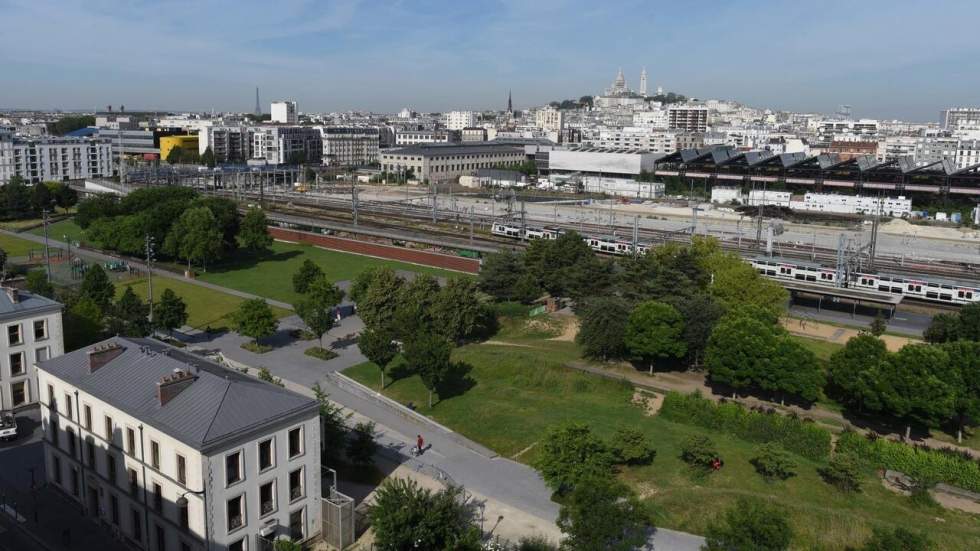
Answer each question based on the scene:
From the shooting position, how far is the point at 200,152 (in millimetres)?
130875

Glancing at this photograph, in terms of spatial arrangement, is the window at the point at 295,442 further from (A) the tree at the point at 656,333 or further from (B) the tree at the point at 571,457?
(A) the tree at the point at 656,333

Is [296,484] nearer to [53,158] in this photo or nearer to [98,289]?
[98,289]

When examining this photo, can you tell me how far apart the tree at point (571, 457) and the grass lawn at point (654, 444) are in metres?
1.72

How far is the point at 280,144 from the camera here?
438ft

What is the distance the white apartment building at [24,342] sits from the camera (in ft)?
81.9

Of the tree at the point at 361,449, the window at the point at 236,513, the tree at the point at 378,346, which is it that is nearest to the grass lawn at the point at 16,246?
the tree at the point at 378,346

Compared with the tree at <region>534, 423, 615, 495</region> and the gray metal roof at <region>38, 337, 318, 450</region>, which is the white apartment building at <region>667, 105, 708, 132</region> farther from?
the gray metal roof at <region>38, 337, 318, 450</region>

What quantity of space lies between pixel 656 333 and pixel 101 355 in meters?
18.6

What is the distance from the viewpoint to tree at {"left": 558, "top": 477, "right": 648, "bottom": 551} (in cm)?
1507

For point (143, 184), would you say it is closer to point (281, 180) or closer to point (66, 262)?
point (281, 180)

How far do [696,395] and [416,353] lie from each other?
9401mm

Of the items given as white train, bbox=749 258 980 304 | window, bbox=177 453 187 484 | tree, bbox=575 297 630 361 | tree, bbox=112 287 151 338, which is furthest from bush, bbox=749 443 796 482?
white train, bbox=749 258 980 304

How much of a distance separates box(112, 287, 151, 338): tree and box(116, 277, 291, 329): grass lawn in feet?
10.9

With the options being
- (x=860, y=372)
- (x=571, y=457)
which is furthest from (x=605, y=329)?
(x=571, y=457)
